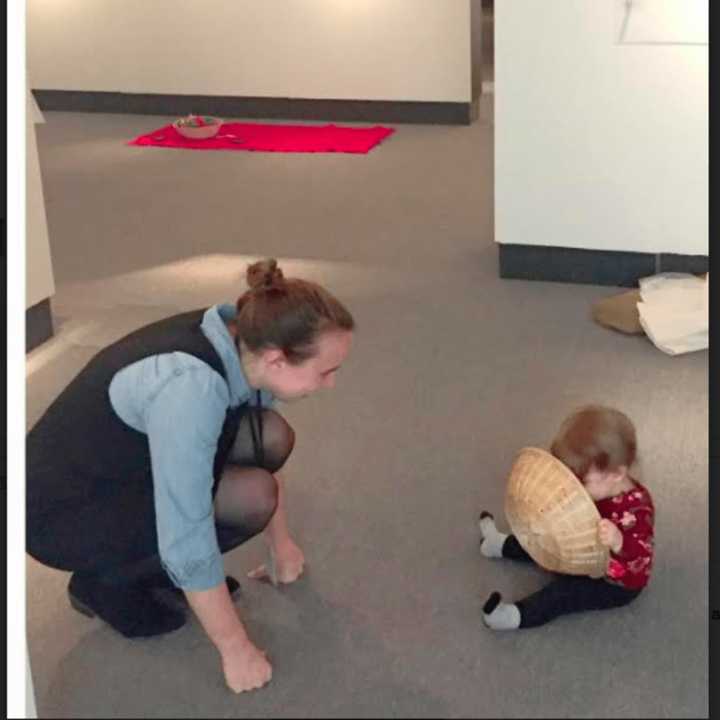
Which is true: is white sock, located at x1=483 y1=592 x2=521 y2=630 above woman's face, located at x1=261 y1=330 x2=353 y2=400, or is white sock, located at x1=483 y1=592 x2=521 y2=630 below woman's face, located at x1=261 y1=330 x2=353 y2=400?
below

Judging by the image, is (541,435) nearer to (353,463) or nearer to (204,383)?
(353,463)

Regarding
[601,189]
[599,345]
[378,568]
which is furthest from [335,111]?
[378,568]

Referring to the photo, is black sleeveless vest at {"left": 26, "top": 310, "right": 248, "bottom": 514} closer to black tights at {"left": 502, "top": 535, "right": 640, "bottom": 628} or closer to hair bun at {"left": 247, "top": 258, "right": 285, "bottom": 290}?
hair bun at {"left": 247, "top": 258, "right": 285, "bottom": 290}

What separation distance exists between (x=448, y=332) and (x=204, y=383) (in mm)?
1077

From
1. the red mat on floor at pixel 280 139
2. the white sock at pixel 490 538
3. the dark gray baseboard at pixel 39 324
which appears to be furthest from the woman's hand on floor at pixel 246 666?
the red mat on floor at pixel 280 139

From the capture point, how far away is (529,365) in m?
2.00

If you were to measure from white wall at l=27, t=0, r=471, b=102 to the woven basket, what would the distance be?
105 inches

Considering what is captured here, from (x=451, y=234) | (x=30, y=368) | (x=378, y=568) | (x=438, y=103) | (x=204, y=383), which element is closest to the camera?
(x=204, y=383)

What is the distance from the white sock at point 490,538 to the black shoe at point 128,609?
0.38 metres

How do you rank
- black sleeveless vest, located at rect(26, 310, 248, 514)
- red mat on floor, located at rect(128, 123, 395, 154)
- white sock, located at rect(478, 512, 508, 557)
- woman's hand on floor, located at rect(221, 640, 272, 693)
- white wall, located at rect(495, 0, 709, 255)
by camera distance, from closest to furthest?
1. woman's hand on floor, located at rect(221, 640, 272, 693)
2. black sleeveless vest, located at rect(26, 310, 248, 514)
3. white sock, located at rect(478, 512, 508, 557)
4. white wall, located at rect(495, 0, 709, 255)
5. red mat on floor, located at rect(128, 123, 395, 154)

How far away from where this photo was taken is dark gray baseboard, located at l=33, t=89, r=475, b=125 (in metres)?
3.89

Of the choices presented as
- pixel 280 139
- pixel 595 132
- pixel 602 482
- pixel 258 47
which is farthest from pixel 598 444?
pixel 258 47

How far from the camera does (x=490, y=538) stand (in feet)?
4.85

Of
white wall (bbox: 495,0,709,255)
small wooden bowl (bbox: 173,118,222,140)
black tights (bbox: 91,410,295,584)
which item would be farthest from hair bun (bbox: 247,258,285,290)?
small wooden bowl (bbox: 173,118,222,140)
